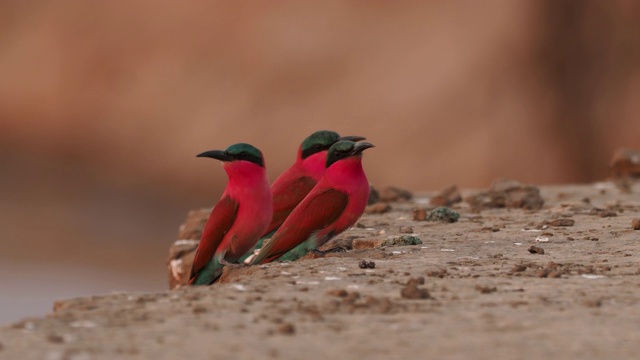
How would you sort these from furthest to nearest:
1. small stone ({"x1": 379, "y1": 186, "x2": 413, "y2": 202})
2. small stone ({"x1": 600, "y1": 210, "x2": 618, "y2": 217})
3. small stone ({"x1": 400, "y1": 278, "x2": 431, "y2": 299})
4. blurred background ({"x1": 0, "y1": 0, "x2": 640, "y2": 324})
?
blurred background ({"x1": 0, "y1": 0, "x2": 640, "y2": 324})
small stone ({"x1": 379, "y1": 186, "x2": 413, "y2": 202})
small stone ({"x1": 600, "y1": 210, "x2": 618, "y2": 217})
small stone ({"x1": 400, "y1": 278, "x2": 431, "y2": 299})

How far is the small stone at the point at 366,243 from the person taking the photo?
7.07 meters

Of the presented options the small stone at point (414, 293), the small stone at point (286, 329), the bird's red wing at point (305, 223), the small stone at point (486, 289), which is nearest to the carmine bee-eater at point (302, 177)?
the bird's red wing at point (305, 223)

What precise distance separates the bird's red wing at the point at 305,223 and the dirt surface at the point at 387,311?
0.56 ft

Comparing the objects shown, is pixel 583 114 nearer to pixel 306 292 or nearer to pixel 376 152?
pixel 376 152

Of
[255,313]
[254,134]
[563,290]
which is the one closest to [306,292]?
[255,313]

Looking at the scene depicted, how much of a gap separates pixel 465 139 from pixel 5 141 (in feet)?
41.6

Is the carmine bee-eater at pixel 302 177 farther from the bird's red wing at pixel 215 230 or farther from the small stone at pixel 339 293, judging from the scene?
the small stone at pixel 339 293

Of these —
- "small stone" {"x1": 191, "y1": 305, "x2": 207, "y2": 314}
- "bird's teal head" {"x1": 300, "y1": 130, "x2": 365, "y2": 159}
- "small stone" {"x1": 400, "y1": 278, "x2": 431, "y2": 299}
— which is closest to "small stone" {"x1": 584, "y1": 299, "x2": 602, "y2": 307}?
"small stone" {"x1": 400, "y1": 278, "x2": 431, "y2": 299}

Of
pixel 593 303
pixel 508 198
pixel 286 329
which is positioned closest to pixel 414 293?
pixel 593 303

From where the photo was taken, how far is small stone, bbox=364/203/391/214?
348 inches

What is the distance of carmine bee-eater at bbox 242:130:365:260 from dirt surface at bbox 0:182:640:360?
2.26ft

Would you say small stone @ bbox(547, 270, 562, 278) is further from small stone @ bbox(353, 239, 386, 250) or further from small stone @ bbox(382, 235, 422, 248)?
small stone @ bbox(353, 239, 386, 250)

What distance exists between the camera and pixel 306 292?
5277 mm

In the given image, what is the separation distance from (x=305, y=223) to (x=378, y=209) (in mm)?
2334
